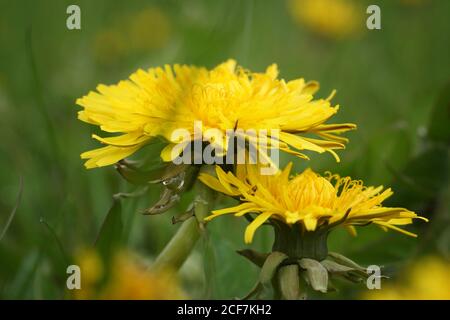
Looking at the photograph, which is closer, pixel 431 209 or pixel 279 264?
pixel 279 264

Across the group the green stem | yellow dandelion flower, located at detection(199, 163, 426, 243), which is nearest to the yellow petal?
yellow dandelion flower, located at detection(199, 163, 426, 243)

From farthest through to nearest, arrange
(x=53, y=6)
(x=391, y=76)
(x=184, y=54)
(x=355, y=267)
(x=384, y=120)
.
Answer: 1. (x=53, y=6)
2. (x=391, y=76)
3. (x=384, y=120)
4. (x=184, y=54)
5. (x=355, y=267)

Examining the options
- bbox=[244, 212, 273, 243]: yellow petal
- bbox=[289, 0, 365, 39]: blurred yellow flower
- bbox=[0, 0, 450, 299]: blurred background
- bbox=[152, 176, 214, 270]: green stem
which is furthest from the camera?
bbox=[289, 0, 365, 39]: blurred yellow flower

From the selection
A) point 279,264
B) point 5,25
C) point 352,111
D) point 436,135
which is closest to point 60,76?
point 5,25

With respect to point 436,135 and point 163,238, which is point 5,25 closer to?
point 163,238

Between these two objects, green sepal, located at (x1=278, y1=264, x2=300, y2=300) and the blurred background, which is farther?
the blurred background

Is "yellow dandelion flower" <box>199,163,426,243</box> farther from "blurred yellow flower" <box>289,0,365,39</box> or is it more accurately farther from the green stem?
"blurred yellow flower" <box>289,0,365,39</box>

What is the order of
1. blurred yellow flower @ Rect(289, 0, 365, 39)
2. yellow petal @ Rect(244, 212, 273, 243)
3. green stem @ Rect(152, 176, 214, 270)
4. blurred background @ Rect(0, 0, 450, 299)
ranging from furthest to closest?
blurred yellow flower @ Rect(289, 0, 365, 39) < blurred background @ Rect(0, 0, 450, 299) < green stem @ Rect(152, 176, 214, 270) < yellow petal @ Rect(244, 212, 273, 243)
